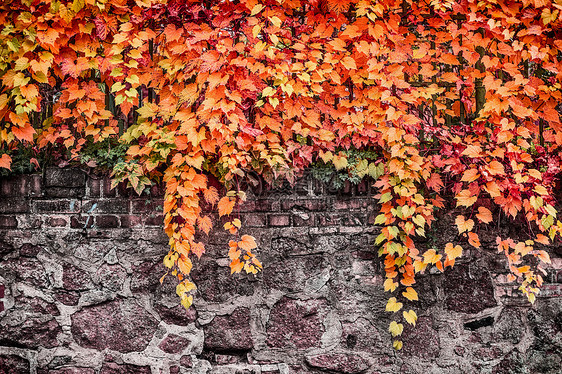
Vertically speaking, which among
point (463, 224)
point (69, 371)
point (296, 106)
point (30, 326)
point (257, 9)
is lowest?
point (69, 371)

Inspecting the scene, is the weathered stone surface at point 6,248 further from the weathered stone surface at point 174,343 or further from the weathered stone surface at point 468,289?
the weathered stone surface at point 468,289

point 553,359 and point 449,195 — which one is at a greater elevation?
point 449,195

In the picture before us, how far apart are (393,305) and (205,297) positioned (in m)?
0.92

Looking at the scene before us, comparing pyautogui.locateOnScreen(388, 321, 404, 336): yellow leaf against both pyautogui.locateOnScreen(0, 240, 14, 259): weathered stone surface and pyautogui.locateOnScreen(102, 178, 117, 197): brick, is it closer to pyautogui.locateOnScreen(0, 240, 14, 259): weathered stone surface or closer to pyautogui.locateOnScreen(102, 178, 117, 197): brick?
pyautogui.locateOnScreen(102, 178, 117, 197): brick

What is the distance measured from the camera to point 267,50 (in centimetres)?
204

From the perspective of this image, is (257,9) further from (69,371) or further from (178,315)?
(69,371)

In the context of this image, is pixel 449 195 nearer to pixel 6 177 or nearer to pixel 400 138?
pixel 400 138

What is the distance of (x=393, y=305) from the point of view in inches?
85.2

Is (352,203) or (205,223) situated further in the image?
(352,203)

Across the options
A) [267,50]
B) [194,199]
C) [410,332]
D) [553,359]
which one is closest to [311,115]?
[267,50]

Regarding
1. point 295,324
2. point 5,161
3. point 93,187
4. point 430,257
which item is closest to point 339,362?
point 295,324

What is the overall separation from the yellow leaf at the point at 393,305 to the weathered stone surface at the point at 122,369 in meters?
1.21

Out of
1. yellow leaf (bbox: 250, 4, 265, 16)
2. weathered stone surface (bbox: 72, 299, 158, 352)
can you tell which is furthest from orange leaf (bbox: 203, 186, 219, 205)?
yellow leaf (bbox: 250, 4, 265, 16)

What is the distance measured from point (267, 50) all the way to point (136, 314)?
142 centimetres
